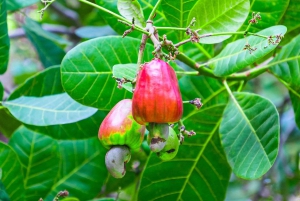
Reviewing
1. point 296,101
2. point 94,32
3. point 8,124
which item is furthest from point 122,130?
point 94,32

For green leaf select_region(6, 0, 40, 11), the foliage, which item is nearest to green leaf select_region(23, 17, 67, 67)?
the foliage

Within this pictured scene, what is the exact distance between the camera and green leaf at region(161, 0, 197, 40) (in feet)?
3.62

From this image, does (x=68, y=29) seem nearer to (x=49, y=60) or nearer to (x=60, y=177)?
(x=49, y=60)

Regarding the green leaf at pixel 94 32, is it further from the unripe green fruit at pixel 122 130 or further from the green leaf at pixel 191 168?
the unripe green fruit at pixel 122 130

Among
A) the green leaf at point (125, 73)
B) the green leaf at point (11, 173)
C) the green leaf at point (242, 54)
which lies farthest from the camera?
the green leaf at point (11, 173)

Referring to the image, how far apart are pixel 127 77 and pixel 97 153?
588 mm

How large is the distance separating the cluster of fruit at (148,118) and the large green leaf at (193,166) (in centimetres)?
41

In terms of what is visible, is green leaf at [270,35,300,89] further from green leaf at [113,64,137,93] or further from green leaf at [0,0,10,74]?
green leaf at [0,0,10,74]

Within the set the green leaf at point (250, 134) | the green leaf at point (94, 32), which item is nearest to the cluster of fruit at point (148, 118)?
the green leaf at point (250, 134)

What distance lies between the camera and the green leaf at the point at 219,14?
3.30 ft

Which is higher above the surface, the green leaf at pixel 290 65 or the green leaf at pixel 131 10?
the green leaf at pixel 131 10

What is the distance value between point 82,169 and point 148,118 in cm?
72

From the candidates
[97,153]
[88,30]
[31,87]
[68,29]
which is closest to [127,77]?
[31,87]

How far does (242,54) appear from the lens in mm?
1040
